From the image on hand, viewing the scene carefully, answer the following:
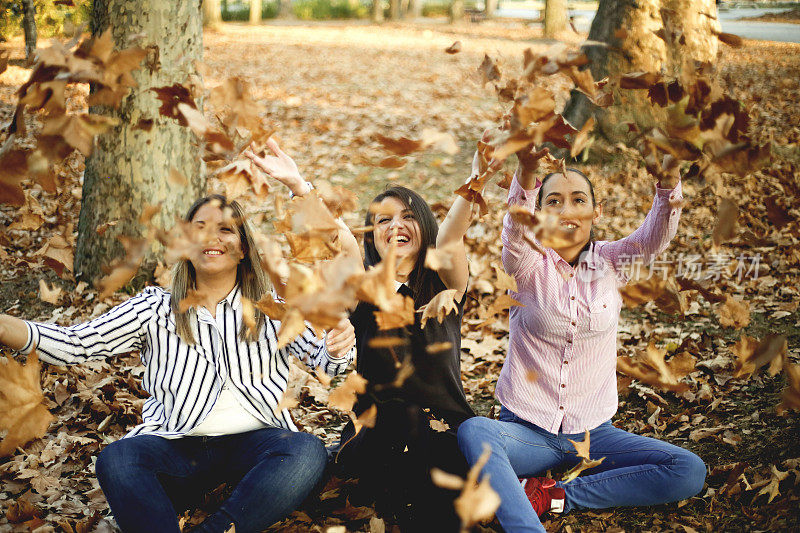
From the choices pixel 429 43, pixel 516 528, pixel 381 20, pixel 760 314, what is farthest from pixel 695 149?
pixel 381 20

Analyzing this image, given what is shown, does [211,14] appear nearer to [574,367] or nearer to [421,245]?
[421,245]

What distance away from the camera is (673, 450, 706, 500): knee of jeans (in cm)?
260

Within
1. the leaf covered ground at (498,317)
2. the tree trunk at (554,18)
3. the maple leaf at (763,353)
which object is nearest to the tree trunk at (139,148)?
the leaf covered ground at (498,317)

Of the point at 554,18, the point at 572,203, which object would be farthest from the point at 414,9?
the point at 572,203

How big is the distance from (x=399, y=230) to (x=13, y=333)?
147cm

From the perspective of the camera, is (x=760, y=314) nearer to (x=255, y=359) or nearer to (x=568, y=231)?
(x=568, y=231)

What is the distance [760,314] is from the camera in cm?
447

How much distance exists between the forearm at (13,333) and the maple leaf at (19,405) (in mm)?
118

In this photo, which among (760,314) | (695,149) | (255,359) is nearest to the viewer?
(695,149)

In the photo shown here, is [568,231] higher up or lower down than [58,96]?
lower down

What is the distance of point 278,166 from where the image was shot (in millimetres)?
2508

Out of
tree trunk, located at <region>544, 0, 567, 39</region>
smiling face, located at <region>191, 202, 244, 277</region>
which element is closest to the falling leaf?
smiling face, located at <region>191, 202, 244, 277</region>

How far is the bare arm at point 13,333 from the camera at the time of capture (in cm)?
230

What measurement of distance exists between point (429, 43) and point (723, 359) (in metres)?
15.1
